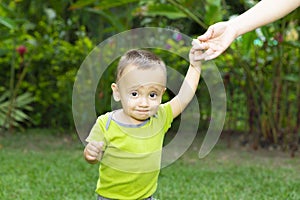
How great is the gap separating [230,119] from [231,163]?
1127mm

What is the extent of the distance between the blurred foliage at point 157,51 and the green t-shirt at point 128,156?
2073 millimetres

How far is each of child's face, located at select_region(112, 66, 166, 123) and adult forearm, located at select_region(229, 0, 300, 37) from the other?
0.32m

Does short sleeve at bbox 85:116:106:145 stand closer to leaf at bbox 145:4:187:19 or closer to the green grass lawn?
the green grass lawn

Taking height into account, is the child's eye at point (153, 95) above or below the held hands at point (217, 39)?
below

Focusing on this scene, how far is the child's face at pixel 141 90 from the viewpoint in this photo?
197cm

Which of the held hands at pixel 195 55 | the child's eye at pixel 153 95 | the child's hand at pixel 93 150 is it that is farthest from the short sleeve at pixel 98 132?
the held hands at pixel 195 55

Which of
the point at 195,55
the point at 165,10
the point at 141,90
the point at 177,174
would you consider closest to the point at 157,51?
the point at 165,10

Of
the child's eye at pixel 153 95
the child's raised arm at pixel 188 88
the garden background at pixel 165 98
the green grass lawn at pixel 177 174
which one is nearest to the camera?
the child's eye at pixel 153 95

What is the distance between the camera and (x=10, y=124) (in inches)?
247

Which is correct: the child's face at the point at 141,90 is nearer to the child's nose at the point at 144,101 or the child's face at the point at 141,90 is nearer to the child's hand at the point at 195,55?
the child's nose at the point at 144,101

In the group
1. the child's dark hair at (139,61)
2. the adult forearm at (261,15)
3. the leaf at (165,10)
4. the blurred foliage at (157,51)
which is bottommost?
the blurred foliage at (157,51)

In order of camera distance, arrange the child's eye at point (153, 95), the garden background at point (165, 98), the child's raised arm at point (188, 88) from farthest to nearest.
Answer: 1. the garden background at point (165, 98)
2. the child's raised arm at point (188, 88)
3. the child's eye at point (153, 95)

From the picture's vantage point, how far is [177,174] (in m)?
4.24

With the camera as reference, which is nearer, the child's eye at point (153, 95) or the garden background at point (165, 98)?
the child's eye at point (153, 95)
